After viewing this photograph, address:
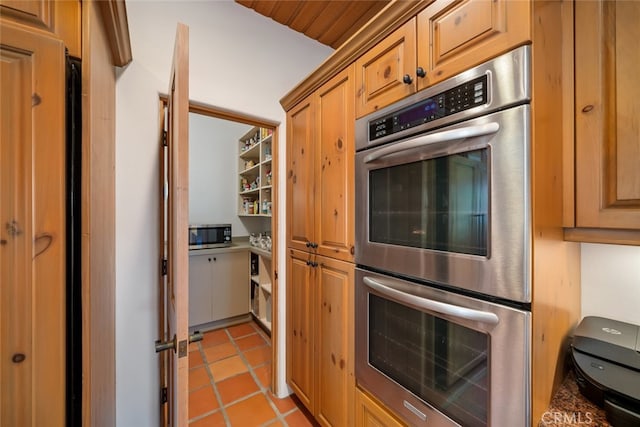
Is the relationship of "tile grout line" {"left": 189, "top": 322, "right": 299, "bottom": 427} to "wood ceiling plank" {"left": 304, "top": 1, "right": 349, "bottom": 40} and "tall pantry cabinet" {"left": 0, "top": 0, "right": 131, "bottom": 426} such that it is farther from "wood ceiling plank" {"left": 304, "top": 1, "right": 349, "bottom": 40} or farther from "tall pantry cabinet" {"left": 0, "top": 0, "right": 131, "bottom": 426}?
"wood ceiling plank" {"left": 304, "top": 1, "right": 349, "bottom": 40}

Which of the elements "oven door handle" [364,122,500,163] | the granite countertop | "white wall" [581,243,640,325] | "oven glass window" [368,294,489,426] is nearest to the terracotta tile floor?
"oven glass window" [368,294,489,426]

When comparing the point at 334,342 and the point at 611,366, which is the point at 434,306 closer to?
the point at 611,366

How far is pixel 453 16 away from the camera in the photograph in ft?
2.58

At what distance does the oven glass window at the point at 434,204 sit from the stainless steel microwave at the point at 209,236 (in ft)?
7.63

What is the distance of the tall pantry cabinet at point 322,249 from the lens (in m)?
1.24

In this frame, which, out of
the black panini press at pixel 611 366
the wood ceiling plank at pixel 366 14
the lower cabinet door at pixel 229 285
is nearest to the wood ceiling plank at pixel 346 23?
the wood ceiling plank at pixel 366 14

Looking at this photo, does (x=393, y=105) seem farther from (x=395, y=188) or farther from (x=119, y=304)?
(x=119, y=304)

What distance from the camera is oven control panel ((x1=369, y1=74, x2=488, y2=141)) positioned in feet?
2.36

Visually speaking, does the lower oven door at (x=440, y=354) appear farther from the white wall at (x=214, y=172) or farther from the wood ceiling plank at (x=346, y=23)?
the white wall at (x=214, y=172)

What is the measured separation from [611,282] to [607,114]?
63 cm

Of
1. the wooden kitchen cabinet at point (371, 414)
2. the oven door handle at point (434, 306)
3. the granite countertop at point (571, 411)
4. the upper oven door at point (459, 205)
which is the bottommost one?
the wooden kitchen cabinet at point (371, 414)

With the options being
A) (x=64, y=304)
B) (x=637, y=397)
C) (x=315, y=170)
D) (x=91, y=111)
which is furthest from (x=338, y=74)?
(x=637, y=397)

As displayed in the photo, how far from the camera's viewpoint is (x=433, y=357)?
2.83 feet

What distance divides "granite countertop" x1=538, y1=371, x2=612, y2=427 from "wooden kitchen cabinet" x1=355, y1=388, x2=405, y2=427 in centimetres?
49
